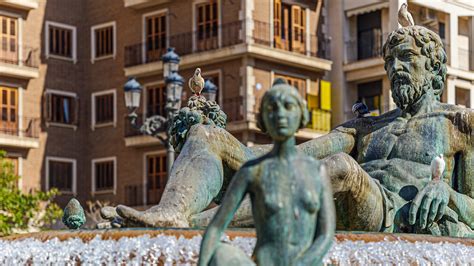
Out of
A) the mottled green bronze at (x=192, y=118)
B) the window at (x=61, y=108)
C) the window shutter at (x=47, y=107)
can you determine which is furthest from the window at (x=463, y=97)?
the mottled green bronze at (x=192, y=118)

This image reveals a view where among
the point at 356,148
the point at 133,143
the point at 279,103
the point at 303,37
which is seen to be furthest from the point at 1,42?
the point at 279,103

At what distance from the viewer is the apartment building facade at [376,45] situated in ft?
183

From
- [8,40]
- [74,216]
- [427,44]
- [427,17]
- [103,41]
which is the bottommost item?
[74,216]

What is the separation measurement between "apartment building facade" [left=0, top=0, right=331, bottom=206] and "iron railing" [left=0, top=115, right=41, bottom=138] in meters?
0.05

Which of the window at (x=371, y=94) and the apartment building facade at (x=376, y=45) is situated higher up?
the apartment building facade at (x=376, y=45)

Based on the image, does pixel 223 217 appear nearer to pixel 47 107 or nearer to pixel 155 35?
pixel 155 35

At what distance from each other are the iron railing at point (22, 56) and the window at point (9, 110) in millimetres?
1086

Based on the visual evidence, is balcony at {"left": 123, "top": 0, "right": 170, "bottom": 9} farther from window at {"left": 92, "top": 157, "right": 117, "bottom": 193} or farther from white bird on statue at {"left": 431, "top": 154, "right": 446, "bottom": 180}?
white bird on statue at {"left": 431, "top": 154, "right": 446, "bottom": 180}

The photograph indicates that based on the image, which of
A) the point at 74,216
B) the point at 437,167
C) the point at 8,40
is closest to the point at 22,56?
the point at 8,40

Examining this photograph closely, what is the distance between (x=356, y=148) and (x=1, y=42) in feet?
152

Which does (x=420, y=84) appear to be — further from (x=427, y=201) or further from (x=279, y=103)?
(x=279, y=103)

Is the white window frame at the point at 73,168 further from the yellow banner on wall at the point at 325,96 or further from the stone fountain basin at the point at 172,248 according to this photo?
the stone fountain basin at the point at 172,248

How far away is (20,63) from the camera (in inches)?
2266

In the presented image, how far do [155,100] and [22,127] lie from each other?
525 centimetres
